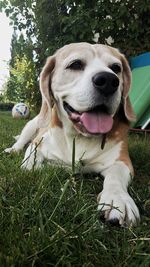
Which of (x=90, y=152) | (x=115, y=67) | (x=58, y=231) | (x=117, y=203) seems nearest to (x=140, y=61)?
(x=115, y=67)

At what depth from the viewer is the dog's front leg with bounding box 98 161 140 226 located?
65.6 inches

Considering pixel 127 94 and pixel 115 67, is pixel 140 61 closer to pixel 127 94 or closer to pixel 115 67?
pixel 127 94

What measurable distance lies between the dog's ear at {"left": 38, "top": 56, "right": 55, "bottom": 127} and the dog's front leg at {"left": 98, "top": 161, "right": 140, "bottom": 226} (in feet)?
2.77

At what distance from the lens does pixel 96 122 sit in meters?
2.54

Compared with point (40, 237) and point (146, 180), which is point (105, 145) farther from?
point (40, 237)

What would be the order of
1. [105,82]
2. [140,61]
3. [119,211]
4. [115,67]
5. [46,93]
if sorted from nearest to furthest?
[119,211]
[105,82]
[115,67]
[46,93]
[140,61]

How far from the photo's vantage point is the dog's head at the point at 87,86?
7.97ft

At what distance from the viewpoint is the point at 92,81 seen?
95.0 inches

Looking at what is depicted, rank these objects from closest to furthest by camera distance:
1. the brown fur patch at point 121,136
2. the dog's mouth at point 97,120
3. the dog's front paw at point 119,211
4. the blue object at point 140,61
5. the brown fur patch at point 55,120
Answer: the dog's front paw at point 119,211 → the dog's mouth at point 97,120 → the brown fur patch at point 121,136 → the brown fur patch at point 55,120 → the blue object at point 140,61

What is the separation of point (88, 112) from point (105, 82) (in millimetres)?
242

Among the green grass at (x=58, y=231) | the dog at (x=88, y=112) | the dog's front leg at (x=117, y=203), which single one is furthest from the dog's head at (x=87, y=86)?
the green grass at (x=58, y=231)

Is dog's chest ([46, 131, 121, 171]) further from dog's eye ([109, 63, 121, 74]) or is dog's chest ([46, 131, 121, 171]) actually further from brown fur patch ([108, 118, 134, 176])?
dog's eye ([109, 63, 121, 74])

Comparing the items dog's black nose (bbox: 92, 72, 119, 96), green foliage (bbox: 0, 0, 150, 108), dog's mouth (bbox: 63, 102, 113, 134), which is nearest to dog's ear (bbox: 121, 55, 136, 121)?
dog's mouth (bbox: 63, 102, 113, 134)

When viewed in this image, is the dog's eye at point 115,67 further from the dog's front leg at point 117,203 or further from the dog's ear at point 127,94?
the dog's front leg at point 117,203
